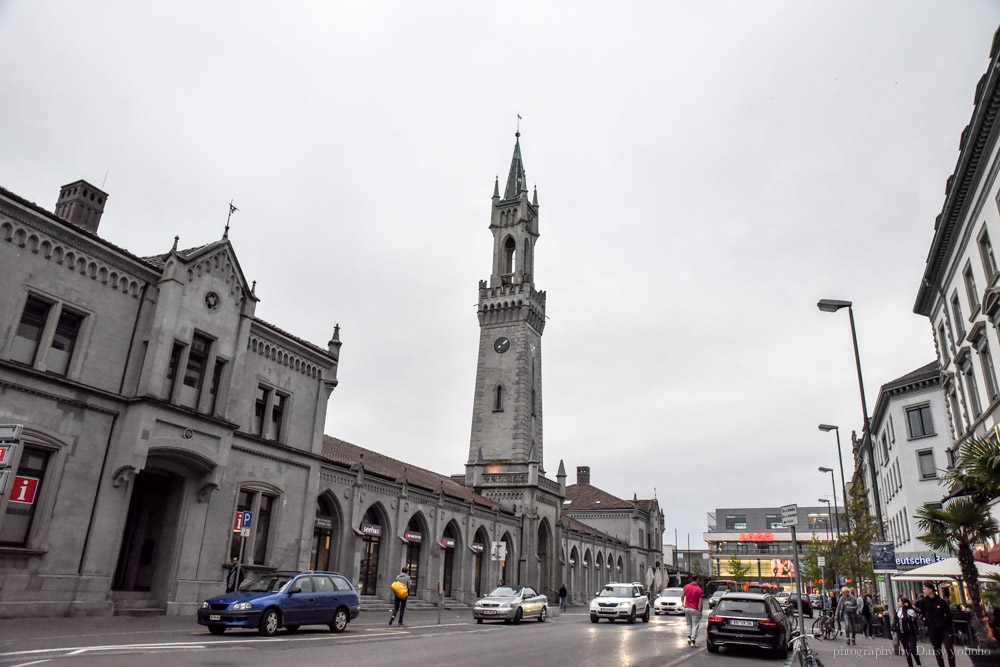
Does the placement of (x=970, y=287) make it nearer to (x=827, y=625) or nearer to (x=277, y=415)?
(x=827, y=625)

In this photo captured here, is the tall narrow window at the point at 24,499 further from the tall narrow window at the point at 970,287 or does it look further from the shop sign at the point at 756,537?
the shop sign at the point at 756,537

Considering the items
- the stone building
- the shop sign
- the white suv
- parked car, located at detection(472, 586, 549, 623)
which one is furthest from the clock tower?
the shop sign

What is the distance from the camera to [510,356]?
192ft

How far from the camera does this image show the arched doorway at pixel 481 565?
45.3 m

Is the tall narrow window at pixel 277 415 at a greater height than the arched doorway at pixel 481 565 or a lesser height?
greater

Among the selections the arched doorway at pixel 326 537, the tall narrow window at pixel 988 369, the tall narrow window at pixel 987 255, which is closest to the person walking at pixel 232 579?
the arched doorway at pixel 326 537

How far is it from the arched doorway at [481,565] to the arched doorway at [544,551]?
7999mm

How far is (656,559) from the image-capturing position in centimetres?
8594

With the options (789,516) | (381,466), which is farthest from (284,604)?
(381,466)

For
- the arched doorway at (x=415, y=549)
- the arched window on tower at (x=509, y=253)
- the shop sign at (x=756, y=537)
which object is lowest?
the arched doorway at (x=415, y=549)

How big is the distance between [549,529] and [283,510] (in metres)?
32.8

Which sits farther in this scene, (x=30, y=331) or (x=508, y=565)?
(x=508, y=565)

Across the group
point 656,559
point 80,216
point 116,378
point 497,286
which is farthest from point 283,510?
point 656,559

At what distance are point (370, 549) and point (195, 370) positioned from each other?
625 inches
